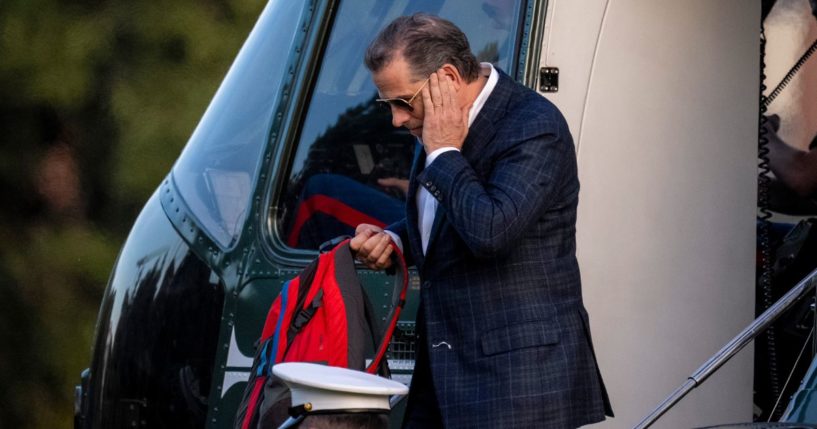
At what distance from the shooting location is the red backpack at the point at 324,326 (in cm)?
349

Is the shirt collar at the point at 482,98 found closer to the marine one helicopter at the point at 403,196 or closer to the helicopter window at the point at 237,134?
the marine one helicopter at the point at 403,196

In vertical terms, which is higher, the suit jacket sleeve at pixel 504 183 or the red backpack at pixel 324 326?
the suit jacket sleeve at pixel 504 183

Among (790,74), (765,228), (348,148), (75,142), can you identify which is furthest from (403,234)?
(75,142)

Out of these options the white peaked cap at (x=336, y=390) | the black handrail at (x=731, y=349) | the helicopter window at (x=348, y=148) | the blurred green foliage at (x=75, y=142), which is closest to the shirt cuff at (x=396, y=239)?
the white peaked cap at (x=336, y=390)

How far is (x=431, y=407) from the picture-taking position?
11.3 ft

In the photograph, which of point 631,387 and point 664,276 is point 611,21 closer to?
point 664,276

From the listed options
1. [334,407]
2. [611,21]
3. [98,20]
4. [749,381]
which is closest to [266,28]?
[611,21]

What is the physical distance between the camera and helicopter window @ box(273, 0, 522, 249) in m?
4.71

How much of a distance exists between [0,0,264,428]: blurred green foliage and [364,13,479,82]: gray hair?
41.5ft

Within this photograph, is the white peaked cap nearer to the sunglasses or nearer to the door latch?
the sunglasses

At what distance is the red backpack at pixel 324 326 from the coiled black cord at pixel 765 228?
59.7 inches

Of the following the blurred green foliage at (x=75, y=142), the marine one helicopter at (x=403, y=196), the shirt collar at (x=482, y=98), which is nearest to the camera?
the shirt collar at (x=482, y=98)

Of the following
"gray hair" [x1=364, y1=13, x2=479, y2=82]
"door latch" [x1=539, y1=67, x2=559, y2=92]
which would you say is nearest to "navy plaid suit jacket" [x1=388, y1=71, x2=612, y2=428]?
"gray hair" [x1=364, y1=13, x2=479, y2=82]

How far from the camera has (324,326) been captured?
353 centimetres
